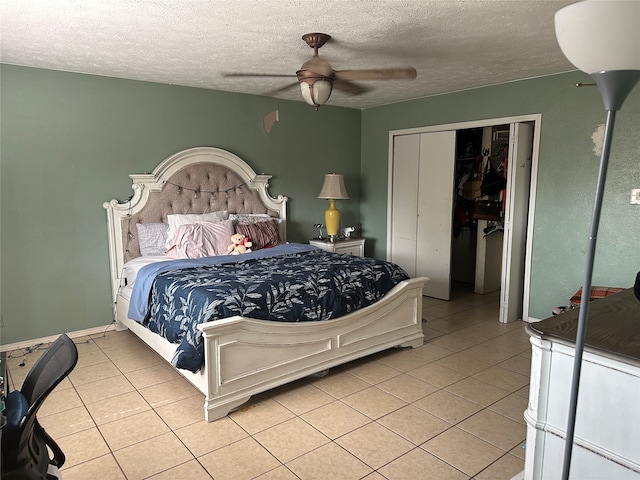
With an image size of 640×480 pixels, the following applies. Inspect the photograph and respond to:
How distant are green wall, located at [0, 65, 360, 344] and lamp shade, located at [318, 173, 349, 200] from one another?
118 cm

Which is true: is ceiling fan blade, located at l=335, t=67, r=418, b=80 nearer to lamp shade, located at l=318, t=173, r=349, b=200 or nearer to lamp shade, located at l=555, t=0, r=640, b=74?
lamp shade, located at l=555, t=0, r=640, b=74

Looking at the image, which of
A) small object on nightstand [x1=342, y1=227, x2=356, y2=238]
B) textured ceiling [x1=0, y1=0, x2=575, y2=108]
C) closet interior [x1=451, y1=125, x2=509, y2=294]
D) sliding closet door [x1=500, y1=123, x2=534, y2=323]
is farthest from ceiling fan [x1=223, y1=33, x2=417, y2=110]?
closet interior [x1=451, y1=125, x2=509, y2=294]

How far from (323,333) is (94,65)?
2.80 metres

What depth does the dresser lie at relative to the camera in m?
1.40

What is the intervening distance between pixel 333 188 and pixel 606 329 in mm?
3816

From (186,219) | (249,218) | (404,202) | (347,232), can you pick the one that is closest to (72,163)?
(186,219)

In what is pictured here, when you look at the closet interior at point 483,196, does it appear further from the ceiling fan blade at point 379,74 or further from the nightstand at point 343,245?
the ceiling fan blade at point 379,74

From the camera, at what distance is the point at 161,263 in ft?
11.9

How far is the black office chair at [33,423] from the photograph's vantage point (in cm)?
137

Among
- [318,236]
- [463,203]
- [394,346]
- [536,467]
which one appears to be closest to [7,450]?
[536,467]

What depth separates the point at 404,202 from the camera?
5.59 metres

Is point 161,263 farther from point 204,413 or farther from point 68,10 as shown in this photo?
→ point 68,10

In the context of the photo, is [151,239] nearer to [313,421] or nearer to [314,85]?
[314,85]

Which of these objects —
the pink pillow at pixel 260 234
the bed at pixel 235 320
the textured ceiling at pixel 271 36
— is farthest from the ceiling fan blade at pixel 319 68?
the pink pillow at pixel 260 234
